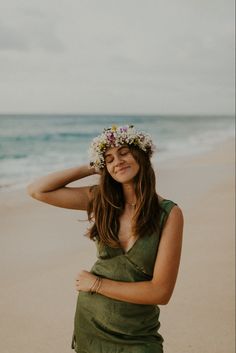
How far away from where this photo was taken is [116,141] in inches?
102

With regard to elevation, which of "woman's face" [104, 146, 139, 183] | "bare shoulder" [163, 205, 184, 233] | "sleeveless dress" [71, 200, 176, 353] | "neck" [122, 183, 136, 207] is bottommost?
"sleeveless dress" [71, 200, 176, 353]

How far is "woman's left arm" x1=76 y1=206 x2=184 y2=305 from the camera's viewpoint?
234cm

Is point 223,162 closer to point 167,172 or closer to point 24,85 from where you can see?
point 167,172

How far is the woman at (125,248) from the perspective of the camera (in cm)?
238

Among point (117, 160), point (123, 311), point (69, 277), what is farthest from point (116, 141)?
point (69, 277)

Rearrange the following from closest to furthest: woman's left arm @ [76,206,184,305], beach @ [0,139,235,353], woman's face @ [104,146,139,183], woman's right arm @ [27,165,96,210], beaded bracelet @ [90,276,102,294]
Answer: woman's left arm @ [76,206,184,305], beaded bracelet @ [90,276,102,294], woman's face @ [104,146,139,183], woman's right arm @ [27,165,96,210], beach @ [0,139,235,353]

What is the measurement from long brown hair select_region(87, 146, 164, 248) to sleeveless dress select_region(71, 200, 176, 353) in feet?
0.14

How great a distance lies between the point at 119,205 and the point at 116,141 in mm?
359

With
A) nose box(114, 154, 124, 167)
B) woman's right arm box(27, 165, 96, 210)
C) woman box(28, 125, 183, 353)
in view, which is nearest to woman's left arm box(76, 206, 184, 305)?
woman box(28, 125, 183, 353)

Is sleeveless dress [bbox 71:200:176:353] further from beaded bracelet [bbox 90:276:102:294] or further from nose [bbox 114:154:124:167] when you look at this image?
nose [bbox 114:154:124:167]

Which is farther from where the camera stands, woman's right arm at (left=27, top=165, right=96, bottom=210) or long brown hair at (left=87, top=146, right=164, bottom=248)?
woman's right arm at (left=27, top=165, right=96, bottom=210)

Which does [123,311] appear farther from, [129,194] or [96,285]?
[129,194]

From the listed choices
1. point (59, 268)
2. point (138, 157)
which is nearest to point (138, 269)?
point (138, 157)

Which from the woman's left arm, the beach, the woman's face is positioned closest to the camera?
the woman's left arm
